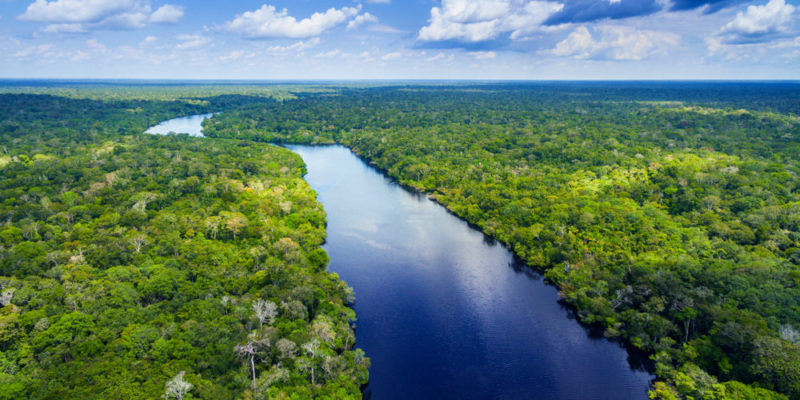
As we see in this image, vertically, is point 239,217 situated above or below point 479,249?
above

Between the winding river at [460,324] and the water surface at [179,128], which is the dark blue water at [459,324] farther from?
the water surface at [179,128]

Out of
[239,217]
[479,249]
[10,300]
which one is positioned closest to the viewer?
[10,300]

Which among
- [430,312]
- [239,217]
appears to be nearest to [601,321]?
[430,312]

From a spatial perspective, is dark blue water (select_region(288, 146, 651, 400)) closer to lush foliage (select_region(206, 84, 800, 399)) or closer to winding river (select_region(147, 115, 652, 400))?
winding river (select_region(147, 115, 652, 400))

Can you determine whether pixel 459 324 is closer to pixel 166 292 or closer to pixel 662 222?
pixel 166 292

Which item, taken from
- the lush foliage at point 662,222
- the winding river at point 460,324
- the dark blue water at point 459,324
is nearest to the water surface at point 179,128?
the lush foliage at point 662,222

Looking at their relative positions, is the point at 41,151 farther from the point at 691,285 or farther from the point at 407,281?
the point at 691,285

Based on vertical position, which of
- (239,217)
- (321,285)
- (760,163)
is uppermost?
(760,163)

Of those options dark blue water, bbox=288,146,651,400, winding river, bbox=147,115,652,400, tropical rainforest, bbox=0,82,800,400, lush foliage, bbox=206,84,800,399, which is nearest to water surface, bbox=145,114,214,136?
tropical rainforest, bbox=0,82,800,400
